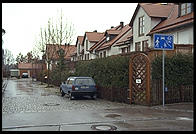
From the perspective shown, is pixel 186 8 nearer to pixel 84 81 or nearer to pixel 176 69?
pixel 176 69

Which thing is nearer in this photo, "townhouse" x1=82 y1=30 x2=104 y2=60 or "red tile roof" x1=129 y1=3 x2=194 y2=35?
"red tile roof" x1=129 y1=3 x2=194 y2=35

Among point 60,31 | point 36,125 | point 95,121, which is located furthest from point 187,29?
point 60,31

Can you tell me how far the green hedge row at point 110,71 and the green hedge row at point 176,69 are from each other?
6.23 ft

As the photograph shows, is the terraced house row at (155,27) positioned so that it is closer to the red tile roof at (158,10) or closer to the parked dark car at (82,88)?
the red tile roof at (158,10)

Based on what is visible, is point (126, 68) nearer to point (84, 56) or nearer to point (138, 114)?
point (138, 114)

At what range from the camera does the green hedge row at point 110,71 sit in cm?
1595

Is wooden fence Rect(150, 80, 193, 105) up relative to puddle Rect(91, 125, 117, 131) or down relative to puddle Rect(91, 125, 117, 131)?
up

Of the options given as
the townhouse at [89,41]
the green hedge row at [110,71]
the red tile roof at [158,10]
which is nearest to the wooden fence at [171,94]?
the green hedge row at [110,71]

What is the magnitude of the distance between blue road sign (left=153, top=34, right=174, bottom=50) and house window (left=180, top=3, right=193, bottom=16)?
8873 mm

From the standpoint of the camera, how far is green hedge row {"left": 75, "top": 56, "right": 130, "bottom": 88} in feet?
52.3

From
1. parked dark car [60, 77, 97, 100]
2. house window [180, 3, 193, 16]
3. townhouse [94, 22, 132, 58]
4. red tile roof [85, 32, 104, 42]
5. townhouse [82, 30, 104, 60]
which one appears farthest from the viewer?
red tile roof [85, 32, 104, 42]

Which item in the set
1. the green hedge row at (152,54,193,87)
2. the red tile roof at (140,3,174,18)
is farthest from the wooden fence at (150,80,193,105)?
the red tile roof at (140,3,174,18)

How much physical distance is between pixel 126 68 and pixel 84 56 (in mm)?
31782

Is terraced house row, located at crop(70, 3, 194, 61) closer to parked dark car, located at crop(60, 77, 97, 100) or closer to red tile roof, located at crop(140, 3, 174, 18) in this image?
red tile roof, located at crop(140, 3, 174, 18)
